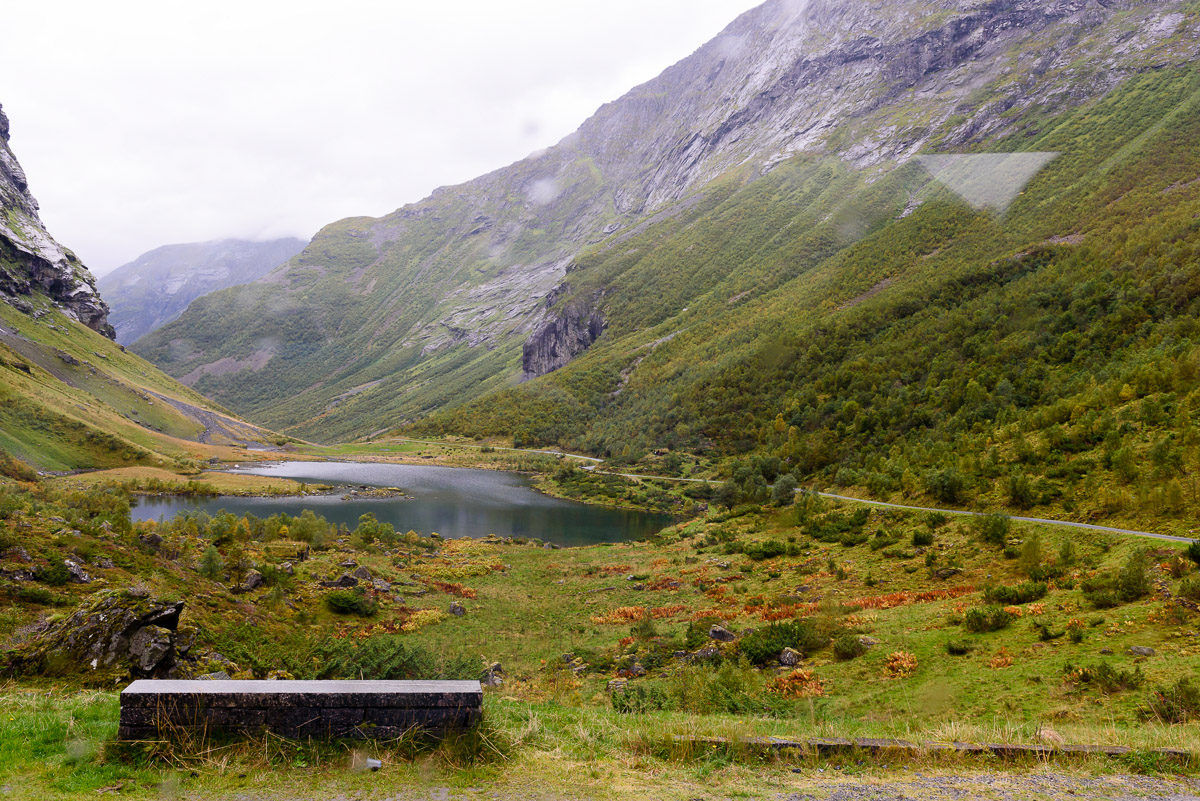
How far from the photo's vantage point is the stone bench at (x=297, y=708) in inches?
221

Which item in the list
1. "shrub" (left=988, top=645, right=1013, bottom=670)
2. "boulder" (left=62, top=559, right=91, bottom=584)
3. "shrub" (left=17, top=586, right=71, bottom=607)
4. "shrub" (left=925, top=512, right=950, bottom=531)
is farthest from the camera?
"shrub" (left=925, top=512, right=950, bottom=531)

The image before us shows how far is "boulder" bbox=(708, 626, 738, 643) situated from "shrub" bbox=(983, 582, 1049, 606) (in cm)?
716

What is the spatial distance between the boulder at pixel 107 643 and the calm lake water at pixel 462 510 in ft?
130

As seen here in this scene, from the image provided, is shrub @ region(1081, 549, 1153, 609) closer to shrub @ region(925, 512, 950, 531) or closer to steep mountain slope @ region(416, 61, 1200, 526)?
steep mountain slope @ region(416, 61, 1200, 526)

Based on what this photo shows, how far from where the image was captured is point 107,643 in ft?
29.8

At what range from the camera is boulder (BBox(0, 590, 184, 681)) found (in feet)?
28.8

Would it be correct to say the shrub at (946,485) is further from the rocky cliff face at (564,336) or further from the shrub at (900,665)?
the rocky cliff face at (564,336)

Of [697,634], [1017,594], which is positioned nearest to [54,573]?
[697,634]

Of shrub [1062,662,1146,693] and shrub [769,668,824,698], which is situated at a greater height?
shrub [1062,662,1146,693]

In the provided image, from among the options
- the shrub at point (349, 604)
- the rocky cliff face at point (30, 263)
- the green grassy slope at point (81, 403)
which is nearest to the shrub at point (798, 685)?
the shrub at point (349, 604)

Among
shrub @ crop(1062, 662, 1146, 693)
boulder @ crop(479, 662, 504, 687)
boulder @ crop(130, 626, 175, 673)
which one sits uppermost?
boulder @ crop(130, 626, 175, 673)

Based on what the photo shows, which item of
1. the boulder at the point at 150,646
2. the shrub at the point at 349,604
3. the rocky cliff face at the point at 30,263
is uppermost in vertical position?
the rocky cliff face at the point at 30,263

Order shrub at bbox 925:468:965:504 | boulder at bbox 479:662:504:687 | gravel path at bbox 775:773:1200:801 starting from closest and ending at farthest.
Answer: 1. gravel path at bbox 775:773:1200:801
2. boulder at bbox 479:662:504:687
3. shrub at bbox 925:468:965:504

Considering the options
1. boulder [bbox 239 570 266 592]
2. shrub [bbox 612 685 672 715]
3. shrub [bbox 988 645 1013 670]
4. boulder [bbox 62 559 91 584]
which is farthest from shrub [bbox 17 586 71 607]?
shrub [bbox 988 645 1013 670]
